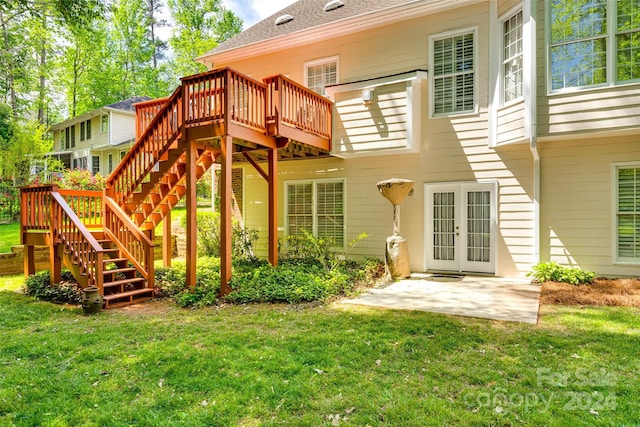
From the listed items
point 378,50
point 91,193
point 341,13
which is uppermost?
point 341,13

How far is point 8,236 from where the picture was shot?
11898 mm

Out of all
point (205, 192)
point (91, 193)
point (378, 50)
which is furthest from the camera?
point (205, 192)

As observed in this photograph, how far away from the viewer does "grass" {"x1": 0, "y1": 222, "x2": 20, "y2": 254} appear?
1039cm

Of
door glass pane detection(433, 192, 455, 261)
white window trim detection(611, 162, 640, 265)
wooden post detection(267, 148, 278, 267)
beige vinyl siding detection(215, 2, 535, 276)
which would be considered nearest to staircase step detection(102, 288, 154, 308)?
wooden post detection(267, 148, 278, 267)

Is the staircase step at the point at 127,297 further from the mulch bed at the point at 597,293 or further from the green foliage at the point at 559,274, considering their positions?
the green foliage at the point at 559,274

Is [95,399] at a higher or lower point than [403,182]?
lower

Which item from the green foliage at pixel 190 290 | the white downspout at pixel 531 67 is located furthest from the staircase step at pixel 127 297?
the white downspout at pixel 531 67

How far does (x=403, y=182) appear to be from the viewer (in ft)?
25.8

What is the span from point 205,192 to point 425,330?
1743 cm

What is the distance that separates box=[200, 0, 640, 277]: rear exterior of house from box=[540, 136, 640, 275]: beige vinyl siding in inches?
→ 0.8

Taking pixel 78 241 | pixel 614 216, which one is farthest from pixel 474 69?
pixel 78 241

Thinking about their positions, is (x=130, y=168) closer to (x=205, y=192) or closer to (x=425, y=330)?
(x=425, y=330)

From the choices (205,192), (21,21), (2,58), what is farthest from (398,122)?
(21,21)

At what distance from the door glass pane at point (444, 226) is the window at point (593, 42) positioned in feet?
9.79
